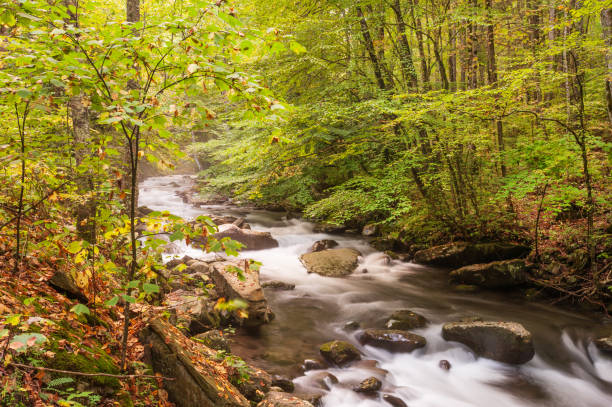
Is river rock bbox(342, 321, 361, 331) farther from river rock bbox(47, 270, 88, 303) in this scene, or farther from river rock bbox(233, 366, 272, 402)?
river rock bbox(47, 270, 88, 303)

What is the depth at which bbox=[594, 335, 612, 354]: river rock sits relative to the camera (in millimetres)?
5954

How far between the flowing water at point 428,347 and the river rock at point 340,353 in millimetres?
152

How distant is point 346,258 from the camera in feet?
35.9

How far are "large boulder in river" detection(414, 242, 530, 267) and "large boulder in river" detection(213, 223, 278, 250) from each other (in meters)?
5.26

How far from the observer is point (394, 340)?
649 centimetres

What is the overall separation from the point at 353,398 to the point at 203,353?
2.48 meters

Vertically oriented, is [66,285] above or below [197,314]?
above

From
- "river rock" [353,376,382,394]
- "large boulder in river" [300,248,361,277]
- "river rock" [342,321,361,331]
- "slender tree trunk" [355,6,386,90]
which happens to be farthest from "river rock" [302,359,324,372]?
"slender tree trunk" [355,6,386,90]

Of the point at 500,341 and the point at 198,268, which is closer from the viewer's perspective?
the point at 500,341

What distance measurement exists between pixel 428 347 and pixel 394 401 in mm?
1704

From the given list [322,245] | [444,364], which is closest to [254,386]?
[444,364]

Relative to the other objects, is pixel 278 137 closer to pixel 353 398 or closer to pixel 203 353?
pixel 203 353

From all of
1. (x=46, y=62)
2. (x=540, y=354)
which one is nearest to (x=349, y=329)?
(x=540, y=354)

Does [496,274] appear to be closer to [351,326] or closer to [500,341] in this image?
[500,341]
